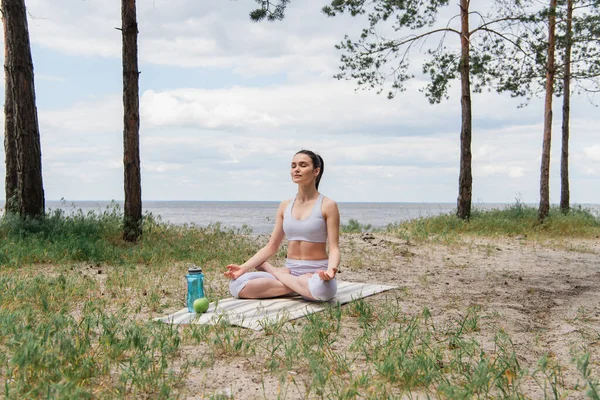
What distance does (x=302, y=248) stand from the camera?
6355 millimetres

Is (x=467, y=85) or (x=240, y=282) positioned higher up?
(x=467, y=85)

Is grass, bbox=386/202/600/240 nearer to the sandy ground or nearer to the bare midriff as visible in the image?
the sandy ground

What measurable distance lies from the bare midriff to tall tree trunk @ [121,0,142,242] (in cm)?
612

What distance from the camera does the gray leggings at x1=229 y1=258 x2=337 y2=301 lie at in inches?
238

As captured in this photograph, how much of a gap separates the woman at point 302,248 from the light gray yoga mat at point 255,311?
0.47ft

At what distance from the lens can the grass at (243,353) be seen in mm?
3414

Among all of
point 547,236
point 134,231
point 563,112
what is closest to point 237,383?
point 134,231

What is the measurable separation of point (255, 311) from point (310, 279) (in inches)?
28.2

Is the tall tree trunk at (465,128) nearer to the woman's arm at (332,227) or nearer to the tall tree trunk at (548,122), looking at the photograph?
the tall tree trunk at (548,122)

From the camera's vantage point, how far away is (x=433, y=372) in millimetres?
3625

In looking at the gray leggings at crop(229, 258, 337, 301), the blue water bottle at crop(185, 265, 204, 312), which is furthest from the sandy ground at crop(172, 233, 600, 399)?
the blue water bottle at crop(185, 265, 204, 312)

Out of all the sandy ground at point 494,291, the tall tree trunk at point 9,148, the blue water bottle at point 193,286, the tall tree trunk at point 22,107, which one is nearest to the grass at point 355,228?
the sandy ground at point 494,291

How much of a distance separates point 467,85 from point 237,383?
14886 millimetres

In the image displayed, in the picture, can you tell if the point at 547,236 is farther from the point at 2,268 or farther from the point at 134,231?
the point at 2,268
